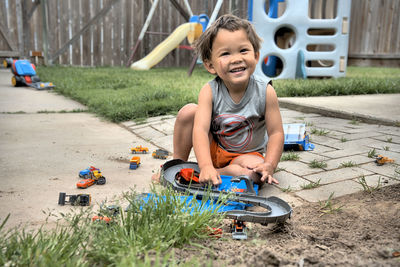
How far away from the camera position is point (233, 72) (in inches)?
79.1

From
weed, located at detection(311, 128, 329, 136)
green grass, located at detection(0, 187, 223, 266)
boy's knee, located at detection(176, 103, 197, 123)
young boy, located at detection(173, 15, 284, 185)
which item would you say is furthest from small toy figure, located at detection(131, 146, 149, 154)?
weed, located at detection(311, 128, 329, 136)

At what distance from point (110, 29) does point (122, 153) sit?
9.08 m

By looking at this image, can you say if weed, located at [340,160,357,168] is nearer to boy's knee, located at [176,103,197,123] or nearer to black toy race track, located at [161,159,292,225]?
black toy race track, located at [161,159,292,225]

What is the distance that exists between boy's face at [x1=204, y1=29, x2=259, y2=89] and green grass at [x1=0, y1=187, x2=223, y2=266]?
2.69 ft

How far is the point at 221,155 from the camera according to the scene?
2.18m

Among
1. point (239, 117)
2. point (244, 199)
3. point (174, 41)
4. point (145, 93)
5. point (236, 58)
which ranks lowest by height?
point (244, 199)

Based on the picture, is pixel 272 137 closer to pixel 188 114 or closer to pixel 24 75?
pixel 188 114

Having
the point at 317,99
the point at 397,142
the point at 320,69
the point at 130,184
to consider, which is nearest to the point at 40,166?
the point at 130,184

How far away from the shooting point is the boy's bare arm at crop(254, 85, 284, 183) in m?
1.90

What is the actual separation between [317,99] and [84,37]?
822 cm

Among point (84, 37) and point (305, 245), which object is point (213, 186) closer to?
point (305, 245)

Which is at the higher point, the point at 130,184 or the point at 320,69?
the point at 320,69

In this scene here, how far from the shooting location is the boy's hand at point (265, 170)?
5.92 ft

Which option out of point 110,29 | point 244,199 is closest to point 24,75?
point 110,29
